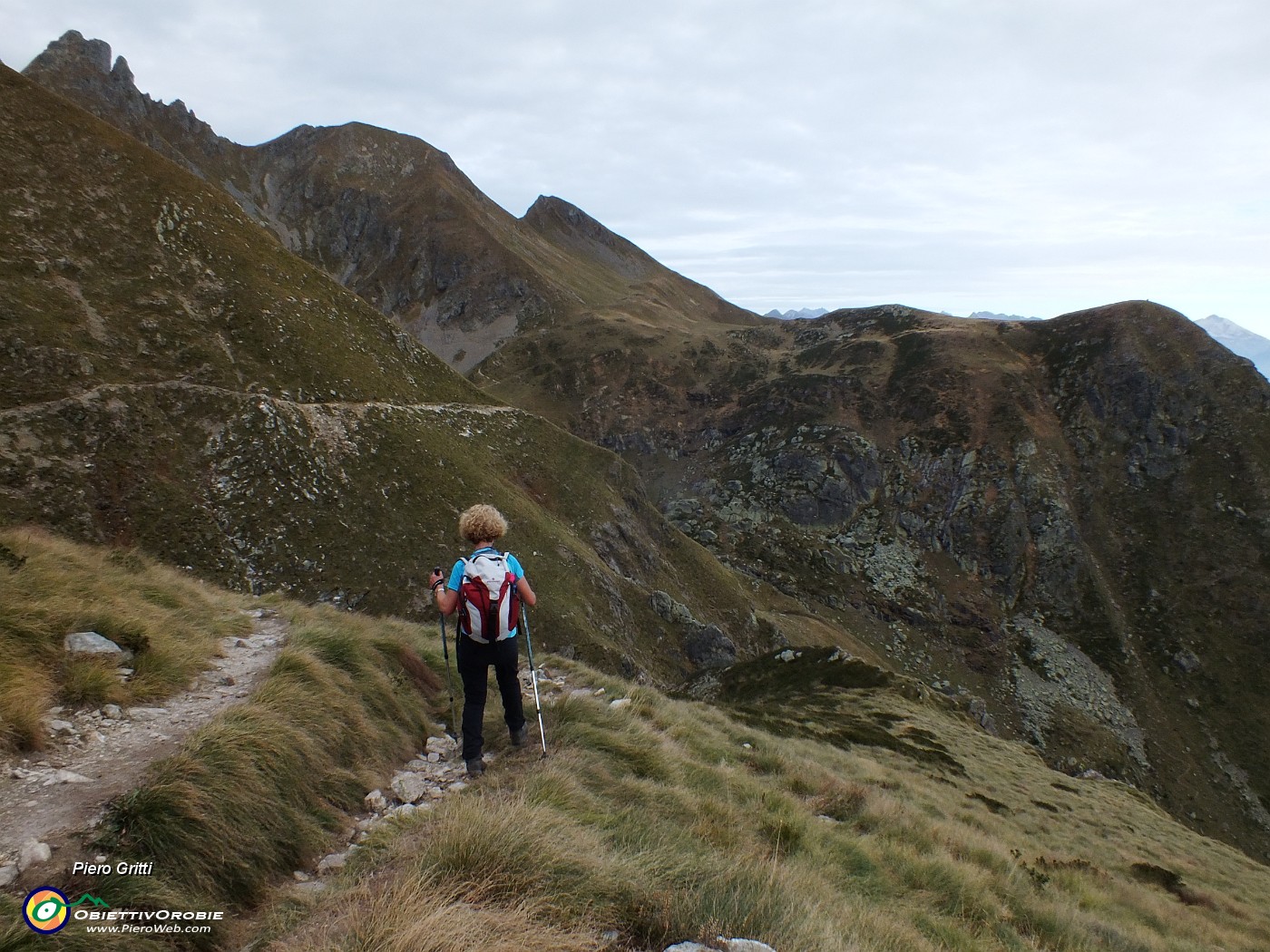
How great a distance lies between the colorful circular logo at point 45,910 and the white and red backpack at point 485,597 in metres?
3.94

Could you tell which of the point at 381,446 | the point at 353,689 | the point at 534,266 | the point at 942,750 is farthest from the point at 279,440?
the point at 534,266

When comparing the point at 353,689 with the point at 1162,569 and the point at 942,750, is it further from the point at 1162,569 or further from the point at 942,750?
the point at 1162,569

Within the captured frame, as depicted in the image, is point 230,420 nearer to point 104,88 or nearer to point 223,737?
point 223,737

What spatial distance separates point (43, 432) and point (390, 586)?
16.3 meters

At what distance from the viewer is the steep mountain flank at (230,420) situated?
27.1 m

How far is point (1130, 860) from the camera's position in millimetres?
18281

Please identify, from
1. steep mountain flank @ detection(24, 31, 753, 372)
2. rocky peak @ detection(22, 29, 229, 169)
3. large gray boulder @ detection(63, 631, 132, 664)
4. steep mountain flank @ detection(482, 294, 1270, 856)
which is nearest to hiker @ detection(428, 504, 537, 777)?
large gray boulder @ detection(63, 631, 132, 664)

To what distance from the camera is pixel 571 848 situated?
4.94 meters

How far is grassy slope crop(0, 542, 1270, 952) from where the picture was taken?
412cm

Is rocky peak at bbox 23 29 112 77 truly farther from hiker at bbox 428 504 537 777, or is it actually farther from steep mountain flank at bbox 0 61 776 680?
hiker at bbox 428 504 537 777

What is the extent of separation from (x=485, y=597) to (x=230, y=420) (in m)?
32.4

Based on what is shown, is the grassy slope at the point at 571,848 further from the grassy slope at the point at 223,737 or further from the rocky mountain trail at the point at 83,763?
the rocky mountain trail at the point at 83,763

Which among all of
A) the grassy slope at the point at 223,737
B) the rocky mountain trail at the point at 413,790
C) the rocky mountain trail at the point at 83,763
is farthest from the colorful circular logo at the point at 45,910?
the rocky mountain trail at the point at 413,790

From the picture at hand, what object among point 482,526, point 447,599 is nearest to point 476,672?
point 447,599
